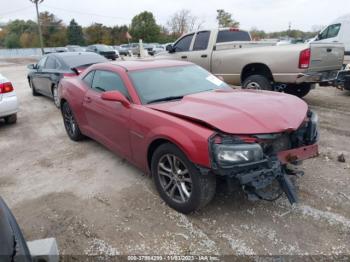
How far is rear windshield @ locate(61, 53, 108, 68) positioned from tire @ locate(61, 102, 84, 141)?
8.08 ft

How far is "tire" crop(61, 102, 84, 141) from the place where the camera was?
555cm

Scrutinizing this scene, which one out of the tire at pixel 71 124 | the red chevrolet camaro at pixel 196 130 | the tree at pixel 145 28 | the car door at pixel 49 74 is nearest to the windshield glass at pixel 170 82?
the red chevrolet camaro at pixel 196 130

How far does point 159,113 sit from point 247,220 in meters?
1.43

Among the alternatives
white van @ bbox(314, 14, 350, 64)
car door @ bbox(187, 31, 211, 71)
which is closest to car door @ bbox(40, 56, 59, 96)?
car door @ bbox(187, 31, 211, 71)

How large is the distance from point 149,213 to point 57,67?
20.6 feet

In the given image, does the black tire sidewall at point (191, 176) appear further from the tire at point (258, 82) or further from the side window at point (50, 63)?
the side window at point (50, 63)

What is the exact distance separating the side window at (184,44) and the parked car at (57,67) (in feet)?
7.02

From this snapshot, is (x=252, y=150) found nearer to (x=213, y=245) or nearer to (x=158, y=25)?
(x=213, y=245)

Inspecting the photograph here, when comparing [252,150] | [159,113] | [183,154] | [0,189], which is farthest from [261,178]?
[0,189]

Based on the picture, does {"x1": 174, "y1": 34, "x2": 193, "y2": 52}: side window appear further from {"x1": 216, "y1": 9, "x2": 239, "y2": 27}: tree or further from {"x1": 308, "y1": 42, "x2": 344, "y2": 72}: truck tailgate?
{"x1": 216, "y1": 9, "x2": 239, "y2": 27}: tree

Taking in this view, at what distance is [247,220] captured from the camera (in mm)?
3139

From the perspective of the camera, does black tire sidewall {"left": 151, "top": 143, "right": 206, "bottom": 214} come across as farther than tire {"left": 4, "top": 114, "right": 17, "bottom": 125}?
No

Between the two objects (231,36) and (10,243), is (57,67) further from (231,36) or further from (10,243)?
(10,243)

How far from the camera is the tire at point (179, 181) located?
2969 millimetres
